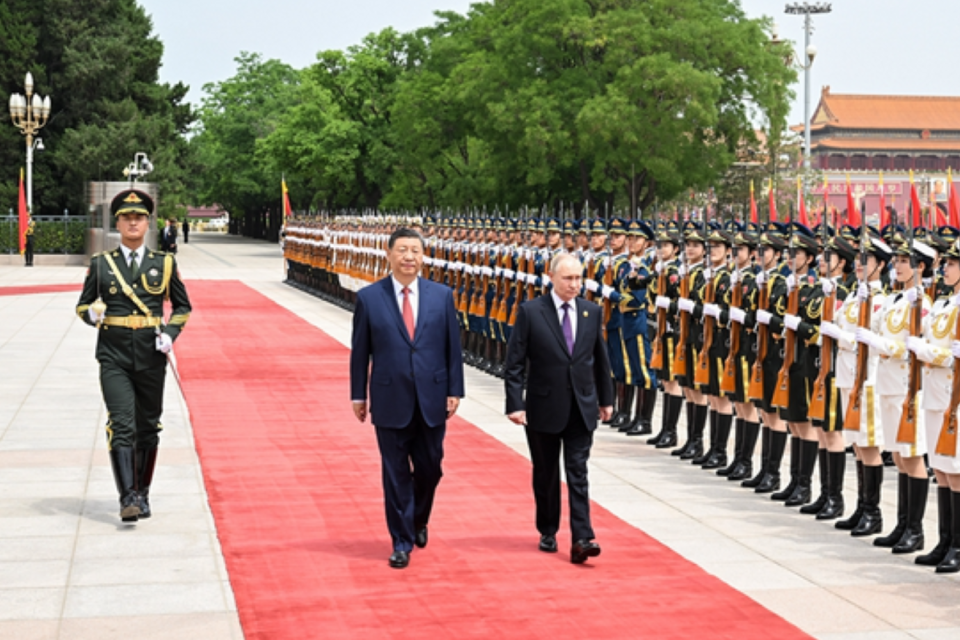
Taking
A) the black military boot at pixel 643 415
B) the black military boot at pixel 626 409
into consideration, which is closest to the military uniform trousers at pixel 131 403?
the black military boot at pixel 643 415

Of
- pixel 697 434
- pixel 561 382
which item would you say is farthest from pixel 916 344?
pixel 697 434

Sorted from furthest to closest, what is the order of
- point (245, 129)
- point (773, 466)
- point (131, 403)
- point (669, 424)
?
point (245, 129) < point (669, 424) < point (773, 466) < point (131, 403)

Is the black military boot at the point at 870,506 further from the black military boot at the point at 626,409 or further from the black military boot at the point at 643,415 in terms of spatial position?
the black military boot at the point at 626,409

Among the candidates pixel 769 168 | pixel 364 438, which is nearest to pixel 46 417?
pixel 364 438

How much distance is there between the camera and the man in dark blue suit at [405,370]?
7.68m

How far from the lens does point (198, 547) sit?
8.07m

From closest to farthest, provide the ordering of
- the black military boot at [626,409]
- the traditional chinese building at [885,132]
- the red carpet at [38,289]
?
the black military boot at [626,409]
the red carpet at [38,289]
the traditional chinese building at [885,132]

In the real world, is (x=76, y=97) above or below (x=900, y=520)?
above

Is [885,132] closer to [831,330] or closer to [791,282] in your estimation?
[791,282]

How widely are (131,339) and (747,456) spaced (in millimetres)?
4408

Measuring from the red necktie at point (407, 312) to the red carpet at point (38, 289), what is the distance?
26954 millimetres

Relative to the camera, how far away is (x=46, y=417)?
13.4m

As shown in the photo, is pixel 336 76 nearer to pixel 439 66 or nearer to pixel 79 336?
pixel 439 66

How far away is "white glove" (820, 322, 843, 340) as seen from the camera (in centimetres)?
888
